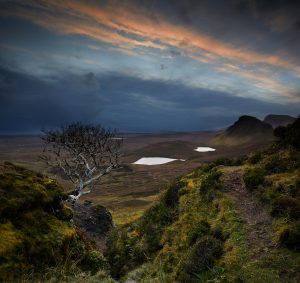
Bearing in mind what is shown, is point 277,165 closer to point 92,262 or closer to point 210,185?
point 210,185

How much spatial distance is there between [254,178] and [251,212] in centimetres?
259

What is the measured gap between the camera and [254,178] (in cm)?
1892

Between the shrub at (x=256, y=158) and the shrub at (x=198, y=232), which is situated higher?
the shrub at (x=256, y=158)

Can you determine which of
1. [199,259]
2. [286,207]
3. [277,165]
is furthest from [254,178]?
[199,259]

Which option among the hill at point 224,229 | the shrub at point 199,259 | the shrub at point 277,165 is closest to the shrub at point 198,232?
the hill at point 224,229

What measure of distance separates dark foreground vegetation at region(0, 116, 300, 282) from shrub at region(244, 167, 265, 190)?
2.1 inches

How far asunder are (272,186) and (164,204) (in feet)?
24.7

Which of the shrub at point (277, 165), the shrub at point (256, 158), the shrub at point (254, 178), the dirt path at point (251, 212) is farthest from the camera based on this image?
the shrub at point (256, 158)

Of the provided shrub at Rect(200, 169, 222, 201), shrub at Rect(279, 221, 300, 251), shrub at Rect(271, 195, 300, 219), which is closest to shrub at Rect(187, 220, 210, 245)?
shrub at Rect(200, 169, 222, 201)

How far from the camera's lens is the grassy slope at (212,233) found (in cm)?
1282

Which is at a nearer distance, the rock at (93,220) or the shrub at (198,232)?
the shrub at (198,232)

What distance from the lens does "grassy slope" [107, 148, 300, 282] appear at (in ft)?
42.1

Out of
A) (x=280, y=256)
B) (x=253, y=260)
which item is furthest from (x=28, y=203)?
(x=280, y=256)

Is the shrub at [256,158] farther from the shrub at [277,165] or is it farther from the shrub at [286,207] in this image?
the shrub at [286,207]
